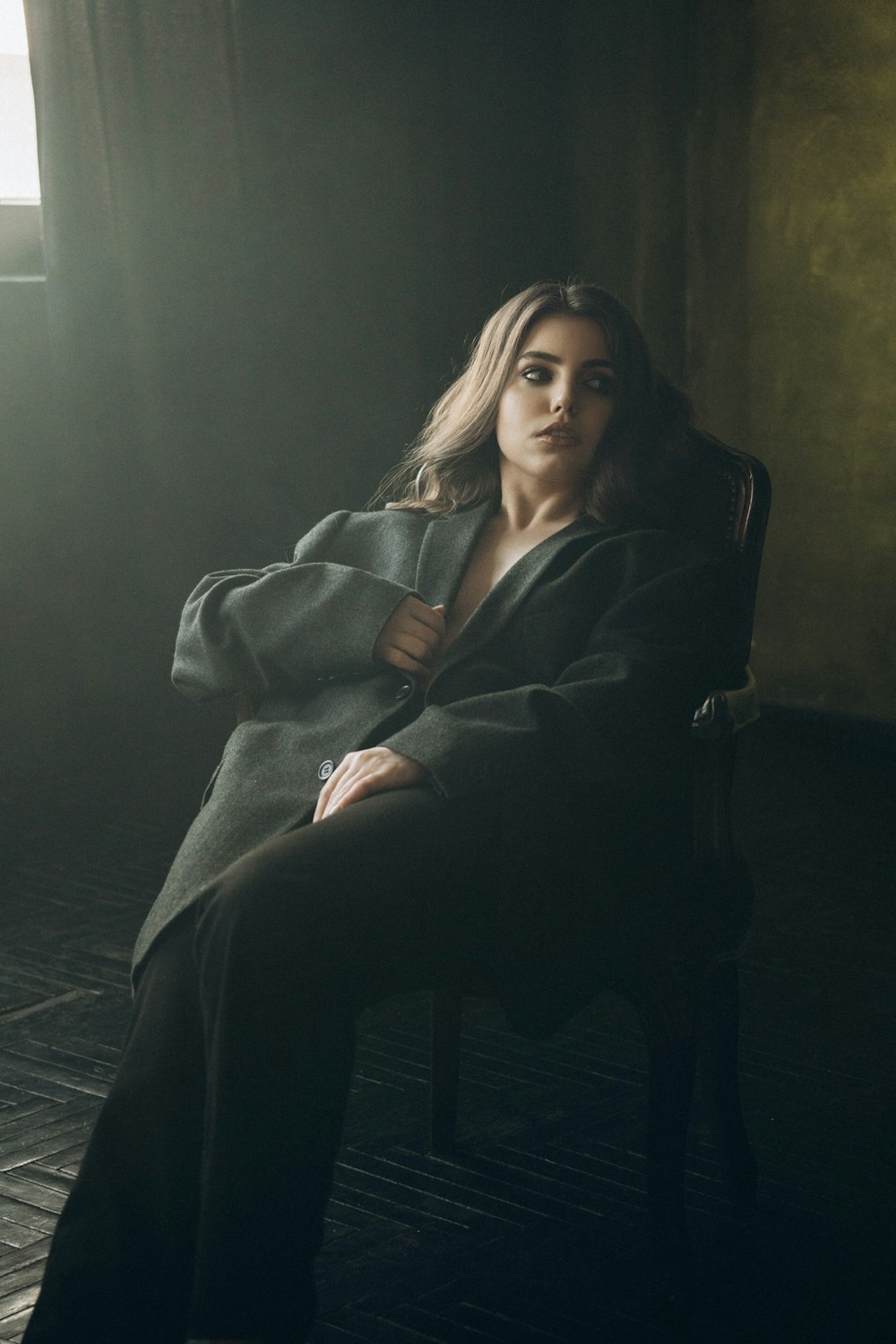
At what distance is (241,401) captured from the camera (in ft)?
16.6

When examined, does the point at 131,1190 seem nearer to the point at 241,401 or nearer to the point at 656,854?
the point at 656,854

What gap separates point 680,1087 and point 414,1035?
1.12 metres

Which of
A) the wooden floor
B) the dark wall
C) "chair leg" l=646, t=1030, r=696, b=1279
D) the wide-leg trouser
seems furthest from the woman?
the dark wall

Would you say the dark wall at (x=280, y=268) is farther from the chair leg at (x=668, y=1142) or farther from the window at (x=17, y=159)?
the chair leg at (x=668, y=1142)

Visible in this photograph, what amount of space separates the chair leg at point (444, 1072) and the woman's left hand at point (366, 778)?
0.65 meters

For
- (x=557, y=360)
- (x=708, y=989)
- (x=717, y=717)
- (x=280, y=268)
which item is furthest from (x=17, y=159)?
(x=708, y=989)

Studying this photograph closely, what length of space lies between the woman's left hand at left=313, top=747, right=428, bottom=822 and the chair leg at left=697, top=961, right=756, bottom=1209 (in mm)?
645

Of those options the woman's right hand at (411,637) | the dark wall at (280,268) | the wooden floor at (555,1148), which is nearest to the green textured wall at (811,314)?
the dark wall at (280,268)

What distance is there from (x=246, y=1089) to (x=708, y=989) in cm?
76

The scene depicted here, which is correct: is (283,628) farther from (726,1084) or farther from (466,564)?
(726,1084)

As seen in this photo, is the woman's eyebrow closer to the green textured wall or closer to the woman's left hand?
the woman's left hand

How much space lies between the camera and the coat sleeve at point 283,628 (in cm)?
220

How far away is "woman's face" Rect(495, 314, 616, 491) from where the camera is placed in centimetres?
234

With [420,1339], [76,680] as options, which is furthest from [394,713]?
[76,680]
